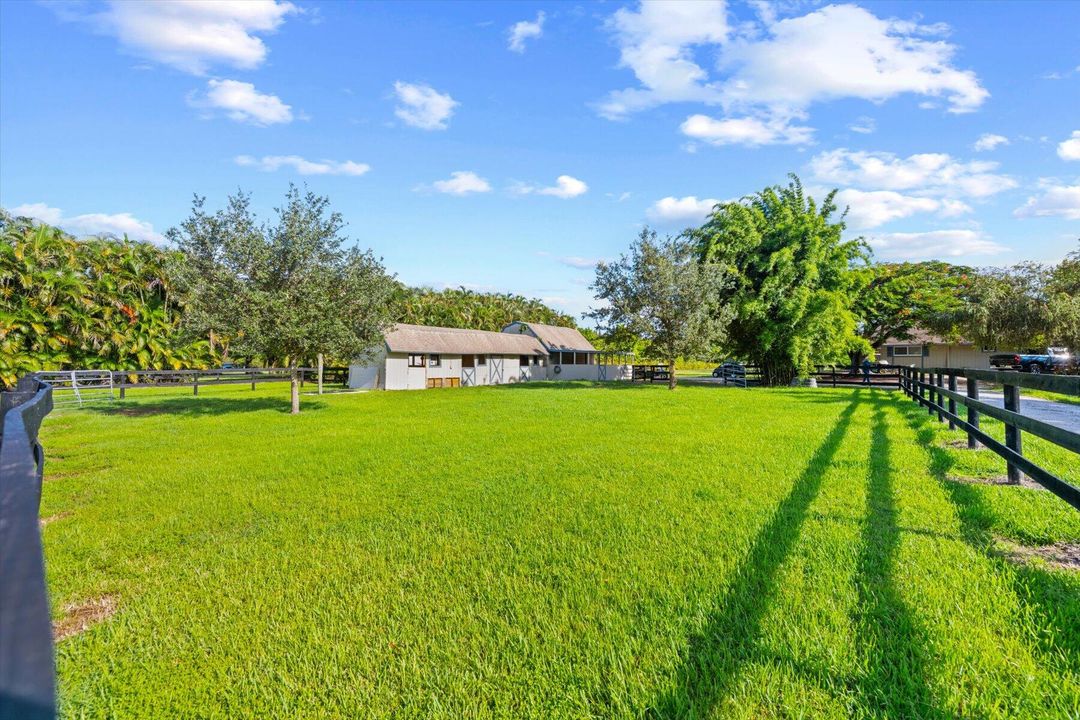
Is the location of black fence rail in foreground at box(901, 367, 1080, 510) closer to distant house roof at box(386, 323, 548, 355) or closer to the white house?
the white house

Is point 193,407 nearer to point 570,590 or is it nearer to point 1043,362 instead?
point 570,590

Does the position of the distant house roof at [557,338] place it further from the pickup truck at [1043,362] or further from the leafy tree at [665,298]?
the pickup truck at [1043,362]

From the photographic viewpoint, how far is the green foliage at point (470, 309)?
54.6m

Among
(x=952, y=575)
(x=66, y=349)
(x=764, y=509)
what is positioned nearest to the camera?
(x=952, y=575)

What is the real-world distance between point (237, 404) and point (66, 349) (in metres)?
17.4

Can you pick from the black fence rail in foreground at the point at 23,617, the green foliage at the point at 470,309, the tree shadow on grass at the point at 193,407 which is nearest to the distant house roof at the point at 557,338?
the green foliage at the point at 470,309

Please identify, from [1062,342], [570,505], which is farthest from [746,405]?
[1062,342]

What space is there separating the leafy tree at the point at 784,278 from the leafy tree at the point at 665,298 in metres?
1.51

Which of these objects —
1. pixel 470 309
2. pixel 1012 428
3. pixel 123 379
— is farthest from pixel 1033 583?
pixel 470 309

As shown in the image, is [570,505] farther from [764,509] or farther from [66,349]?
[66,349]

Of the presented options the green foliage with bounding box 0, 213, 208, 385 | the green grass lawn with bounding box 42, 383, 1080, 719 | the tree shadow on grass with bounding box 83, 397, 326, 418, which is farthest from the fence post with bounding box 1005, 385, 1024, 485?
the green foliage with bounding box 0, 213, 208, 385

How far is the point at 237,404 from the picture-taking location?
1814 cm

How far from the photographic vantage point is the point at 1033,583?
3.37 m

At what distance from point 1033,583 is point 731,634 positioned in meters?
2.23
